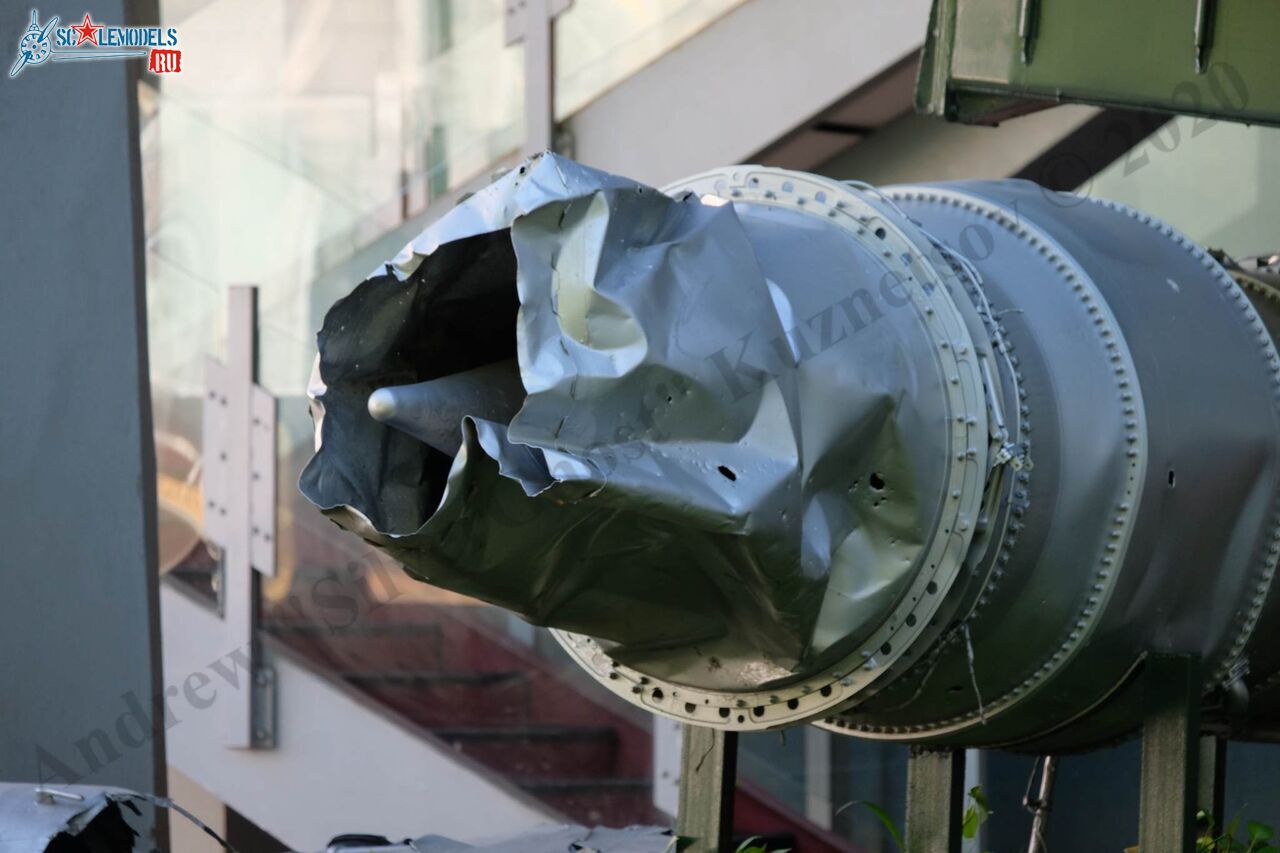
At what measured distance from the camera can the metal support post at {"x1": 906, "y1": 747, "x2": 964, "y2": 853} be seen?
3918 millimetres

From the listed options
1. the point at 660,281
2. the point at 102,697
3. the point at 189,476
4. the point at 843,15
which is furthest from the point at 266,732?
the point at 660,281

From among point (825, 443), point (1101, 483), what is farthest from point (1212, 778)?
point (825, 443)

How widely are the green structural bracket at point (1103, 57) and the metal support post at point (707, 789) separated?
1463 millimetres

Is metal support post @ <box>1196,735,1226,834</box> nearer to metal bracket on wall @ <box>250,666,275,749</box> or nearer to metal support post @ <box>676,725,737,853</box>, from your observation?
metal support post @ <box>676,725,737,853</box>

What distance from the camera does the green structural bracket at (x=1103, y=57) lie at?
351 cm

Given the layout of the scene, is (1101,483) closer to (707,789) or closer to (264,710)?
(707,789)

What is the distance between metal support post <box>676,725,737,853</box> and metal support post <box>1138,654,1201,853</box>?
81 cm

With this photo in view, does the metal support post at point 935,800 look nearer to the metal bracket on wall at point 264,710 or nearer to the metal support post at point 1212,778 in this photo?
the metal support post at point 1212,778

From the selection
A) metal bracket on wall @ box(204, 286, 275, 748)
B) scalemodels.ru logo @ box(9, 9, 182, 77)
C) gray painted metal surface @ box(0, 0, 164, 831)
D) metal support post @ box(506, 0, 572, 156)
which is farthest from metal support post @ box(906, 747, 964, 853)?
metal support post @ box(506, 0, 572, 156)

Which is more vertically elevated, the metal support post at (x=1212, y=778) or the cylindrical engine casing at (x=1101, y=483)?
the cylindrical engine casing at (x=1101, y=483)

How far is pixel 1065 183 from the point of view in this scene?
6613 mm

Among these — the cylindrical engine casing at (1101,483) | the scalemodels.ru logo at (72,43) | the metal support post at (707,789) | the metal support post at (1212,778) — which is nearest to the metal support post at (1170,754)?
the cylindrical engine casing at (1101,483)

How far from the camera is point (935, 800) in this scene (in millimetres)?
3941

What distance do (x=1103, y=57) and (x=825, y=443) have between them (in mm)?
1221
